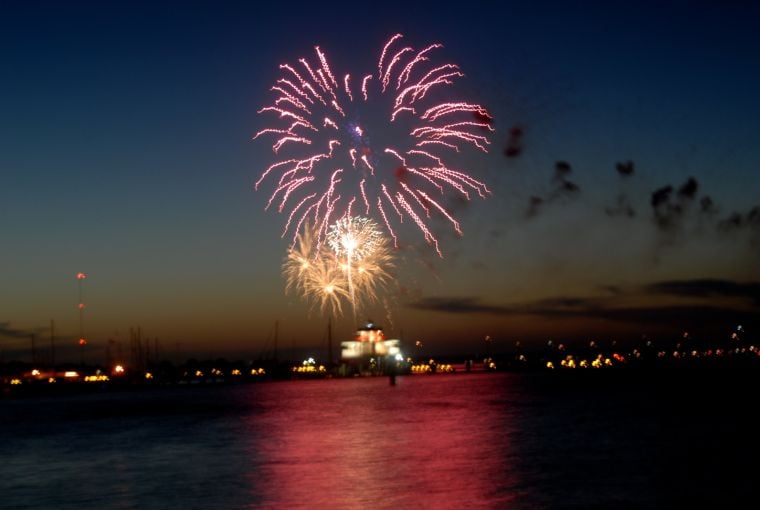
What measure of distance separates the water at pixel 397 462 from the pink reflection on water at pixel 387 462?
77mm

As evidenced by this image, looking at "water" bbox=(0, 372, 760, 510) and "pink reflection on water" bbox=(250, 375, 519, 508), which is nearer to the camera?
"pink reflection on water" bbox=(250, 375, 519, 508)

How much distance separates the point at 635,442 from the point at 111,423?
132 ft

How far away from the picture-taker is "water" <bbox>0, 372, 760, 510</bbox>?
25.8 m

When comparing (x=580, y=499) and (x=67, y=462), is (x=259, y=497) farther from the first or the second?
(x=67, y=462)

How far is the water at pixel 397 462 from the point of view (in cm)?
2578

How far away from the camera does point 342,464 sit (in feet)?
110

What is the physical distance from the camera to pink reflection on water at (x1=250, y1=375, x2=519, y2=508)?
82.3 ft

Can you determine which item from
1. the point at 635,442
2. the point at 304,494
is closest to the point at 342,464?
the point at 304,494

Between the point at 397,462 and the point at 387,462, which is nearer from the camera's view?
the point at 397,462

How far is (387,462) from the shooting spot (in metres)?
33.5

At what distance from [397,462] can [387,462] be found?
1.59 ft

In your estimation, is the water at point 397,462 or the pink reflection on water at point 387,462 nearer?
the pink reflection on water at point 387,462

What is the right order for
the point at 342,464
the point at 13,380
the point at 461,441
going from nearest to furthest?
the point at 342,464
the point at 461,441
the point at 13,380

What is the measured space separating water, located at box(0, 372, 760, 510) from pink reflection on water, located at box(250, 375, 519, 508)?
77 millimetres
